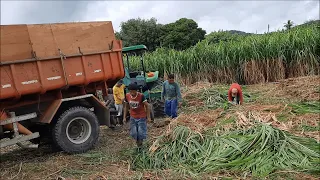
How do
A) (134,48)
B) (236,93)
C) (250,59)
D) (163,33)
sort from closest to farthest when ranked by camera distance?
(236,93)
(134,48)
(250,59)
(163,33)

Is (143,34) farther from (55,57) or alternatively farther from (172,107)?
(55,57)

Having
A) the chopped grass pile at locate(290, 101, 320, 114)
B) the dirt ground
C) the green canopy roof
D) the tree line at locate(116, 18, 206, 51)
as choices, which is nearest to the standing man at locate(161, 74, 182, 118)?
the dirt ground

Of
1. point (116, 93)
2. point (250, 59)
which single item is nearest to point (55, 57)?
point (116, 93)

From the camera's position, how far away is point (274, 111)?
6844mm

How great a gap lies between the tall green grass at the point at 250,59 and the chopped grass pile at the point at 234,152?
8336 millimetres

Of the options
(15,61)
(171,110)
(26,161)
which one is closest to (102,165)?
(26,161)

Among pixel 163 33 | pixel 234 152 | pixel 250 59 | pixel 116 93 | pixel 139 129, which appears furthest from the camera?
pixel 163 33

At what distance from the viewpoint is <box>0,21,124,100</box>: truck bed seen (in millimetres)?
6320

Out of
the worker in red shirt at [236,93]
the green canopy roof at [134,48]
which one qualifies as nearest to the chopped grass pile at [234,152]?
the worker in red shirt at [236,93]

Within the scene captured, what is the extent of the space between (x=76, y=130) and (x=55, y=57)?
5.55ft

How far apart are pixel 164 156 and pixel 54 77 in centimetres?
269

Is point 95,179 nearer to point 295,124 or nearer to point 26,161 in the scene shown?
point 26,161

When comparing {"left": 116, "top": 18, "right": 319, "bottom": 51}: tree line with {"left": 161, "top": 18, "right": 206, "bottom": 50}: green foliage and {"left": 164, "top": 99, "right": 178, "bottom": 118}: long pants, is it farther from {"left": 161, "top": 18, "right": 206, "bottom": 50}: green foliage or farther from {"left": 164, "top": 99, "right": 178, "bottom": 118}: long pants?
{"left": 164, "top": 99, "right": 178, "bottom": 118}: long pants

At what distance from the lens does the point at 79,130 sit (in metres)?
7.62
